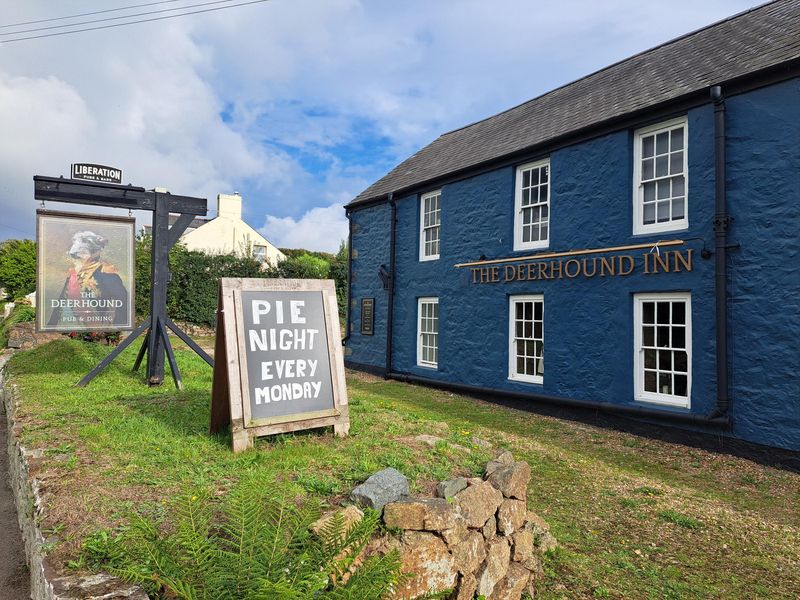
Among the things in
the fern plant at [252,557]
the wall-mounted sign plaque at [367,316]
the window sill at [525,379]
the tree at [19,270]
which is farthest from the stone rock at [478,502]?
the tree at [19,270]

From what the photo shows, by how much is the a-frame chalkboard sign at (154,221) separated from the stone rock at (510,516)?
5.69 meters

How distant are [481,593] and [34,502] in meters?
3.24

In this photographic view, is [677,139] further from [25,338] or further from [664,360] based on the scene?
[25,338]

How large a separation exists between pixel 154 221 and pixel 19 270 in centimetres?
2527

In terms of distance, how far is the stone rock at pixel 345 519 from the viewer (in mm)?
3132

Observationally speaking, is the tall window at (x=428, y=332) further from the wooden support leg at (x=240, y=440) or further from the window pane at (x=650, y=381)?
the wooden support leg at (x=240, y=440)

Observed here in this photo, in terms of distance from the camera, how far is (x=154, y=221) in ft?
28.9

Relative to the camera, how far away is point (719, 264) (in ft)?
25.7

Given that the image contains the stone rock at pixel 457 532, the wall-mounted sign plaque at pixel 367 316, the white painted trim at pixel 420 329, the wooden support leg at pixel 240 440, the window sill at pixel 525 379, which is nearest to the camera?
the stone rock at pixel 457 532

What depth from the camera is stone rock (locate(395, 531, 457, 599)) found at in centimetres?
331

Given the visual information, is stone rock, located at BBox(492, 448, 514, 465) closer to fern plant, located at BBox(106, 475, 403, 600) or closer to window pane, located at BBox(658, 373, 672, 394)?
fern plant, located at BBox(106, 475, 403, 600)

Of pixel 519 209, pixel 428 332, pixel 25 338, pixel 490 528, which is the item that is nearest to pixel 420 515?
pixel 490 528

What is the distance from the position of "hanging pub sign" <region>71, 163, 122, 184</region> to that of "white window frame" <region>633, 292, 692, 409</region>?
9.05 m

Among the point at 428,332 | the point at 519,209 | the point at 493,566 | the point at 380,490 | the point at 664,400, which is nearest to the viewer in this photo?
the point at 380,490
